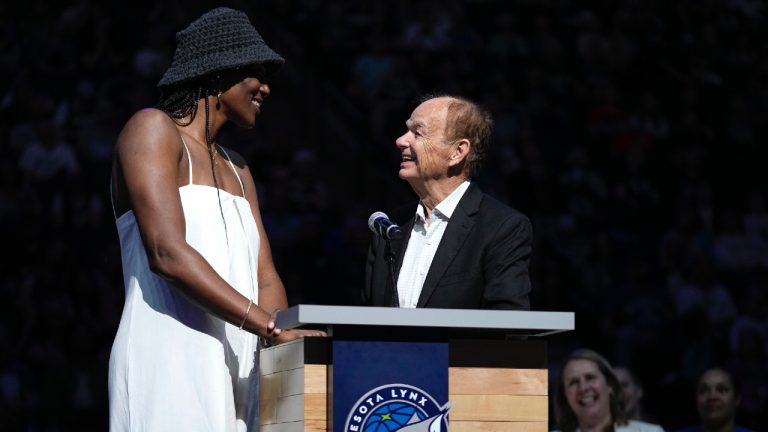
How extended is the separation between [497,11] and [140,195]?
895cm

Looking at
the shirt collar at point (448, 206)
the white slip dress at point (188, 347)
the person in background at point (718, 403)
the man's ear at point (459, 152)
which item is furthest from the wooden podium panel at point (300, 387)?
the person in background at point (718, 403)

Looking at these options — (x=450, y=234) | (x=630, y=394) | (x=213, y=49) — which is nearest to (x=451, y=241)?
(x=450, y=234)

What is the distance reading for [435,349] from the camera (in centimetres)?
295

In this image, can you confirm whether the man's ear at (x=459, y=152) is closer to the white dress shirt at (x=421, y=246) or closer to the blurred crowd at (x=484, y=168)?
the white dress shirt at (x=421, y=246)

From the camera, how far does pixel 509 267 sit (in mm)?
3625

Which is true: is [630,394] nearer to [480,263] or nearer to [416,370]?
[480,263]

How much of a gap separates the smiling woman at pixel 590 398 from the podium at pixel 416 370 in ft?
9.66

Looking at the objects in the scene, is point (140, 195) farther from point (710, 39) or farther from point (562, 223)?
point (710, 39)

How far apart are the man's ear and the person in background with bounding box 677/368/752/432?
2967 millimetres

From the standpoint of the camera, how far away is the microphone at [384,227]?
10.9 feet

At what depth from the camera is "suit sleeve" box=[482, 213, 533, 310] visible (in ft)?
11.6

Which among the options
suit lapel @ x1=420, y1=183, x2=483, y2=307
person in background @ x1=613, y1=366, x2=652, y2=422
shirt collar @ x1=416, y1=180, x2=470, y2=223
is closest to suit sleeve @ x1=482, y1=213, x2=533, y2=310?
suit lapel @ x1=420, y1=183, x2=483, y2=307

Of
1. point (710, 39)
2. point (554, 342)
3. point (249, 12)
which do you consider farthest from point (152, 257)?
point (710, 39)

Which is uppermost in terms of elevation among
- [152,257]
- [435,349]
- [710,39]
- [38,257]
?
[710,39]
